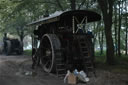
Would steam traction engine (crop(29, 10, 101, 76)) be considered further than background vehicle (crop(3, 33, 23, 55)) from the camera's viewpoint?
No

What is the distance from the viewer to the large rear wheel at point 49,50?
7.91 m

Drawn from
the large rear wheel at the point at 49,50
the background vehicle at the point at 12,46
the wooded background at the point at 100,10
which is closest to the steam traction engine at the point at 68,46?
the large rear wheel at the point at 49,50

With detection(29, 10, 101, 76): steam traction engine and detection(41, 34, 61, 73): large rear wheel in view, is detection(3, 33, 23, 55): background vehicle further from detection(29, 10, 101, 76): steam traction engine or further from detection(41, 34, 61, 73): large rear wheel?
detection(29, 10, 101, 76): steam traction engine

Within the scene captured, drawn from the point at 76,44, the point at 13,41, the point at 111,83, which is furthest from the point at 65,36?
the point at 13,41

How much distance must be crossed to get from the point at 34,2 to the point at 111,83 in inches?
454

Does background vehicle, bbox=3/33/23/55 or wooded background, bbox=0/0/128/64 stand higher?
wooded background, bbox=0/0/128/64

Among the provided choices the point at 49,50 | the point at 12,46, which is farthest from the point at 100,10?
the point at 12,46

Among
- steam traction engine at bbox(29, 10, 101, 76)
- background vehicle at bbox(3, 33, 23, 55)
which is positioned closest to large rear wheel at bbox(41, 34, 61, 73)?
steam traction engine at bbox(29, 10, 101, 76)

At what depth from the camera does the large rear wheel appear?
311 inches

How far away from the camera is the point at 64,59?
27.7 feet

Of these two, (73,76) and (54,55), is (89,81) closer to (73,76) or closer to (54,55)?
(73,76)

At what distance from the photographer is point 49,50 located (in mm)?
9641

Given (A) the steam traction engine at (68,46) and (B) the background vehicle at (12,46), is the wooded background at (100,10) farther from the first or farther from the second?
(B) the background vehicle at (12,46)

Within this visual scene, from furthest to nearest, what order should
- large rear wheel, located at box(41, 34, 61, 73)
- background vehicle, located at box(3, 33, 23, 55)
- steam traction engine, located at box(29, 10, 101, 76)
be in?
1. background vehicle, located at box(3, 33, 23, 55)
2. large rear wheel, located at box(41, 34, 61, 73)
3. steam traction engine, located at box(29, 10, 101, 76)
